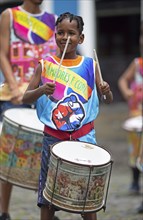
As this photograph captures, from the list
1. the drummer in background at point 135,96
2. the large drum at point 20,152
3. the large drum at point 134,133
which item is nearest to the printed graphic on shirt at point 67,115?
the large drum at point 20,152

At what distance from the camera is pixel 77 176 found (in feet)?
14.5

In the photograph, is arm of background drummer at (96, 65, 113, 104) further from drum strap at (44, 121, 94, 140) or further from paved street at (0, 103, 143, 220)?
paved street at (0, 103, 143, 220)

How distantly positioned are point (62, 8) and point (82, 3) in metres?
0.39

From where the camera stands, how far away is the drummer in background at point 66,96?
4770 mm

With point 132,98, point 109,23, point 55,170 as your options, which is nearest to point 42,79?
point 55,170

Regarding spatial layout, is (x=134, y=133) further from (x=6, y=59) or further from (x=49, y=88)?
(x=49, y=88)

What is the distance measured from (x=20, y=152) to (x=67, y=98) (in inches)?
29.2

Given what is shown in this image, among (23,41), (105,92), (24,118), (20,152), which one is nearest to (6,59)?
(23,41)

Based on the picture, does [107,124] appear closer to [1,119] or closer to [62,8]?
[62,8]

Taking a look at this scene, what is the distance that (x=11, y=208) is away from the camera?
6.84 meters

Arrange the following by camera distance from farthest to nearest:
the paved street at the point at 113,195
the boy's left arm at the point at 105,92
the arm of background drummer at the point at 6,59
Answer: the paved street at the point at 113,195
the arm of background drummer at the point at 6,59
the boy's left arm at the point at 105,92

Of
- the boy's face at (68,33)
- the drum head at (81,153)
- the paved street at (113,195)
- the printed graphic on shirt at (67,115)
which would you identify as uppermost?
the boy's face at (68,33)

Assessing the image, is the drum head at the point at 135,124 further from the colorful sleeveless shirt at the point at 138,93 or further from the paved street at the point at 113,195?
the paved street at the point at 113,195

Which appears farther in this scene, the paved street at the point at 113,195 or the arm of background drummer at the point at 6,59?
the paved street at the point at 113,195
